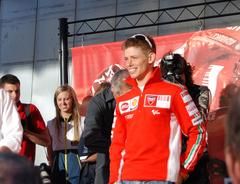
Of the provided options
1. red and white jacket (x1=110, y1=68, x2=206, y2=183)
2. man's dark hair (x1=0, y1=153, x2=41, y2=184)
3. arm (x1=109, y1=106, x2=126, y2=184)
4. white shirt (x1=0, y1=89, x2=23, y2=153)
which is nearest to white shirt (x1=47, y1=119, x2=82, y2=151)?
white shirt (x1=0, y1=89, x2=23, y2=153)

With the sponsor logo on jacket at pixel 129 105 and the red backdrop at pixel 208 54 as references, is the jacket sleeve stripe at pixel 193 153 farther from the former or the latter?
the red backdrop at pixel 208 54

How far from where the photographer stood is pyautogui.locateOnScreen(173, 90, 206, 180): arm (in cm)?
308

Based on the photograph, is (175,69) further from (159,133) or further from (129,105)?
(159,133)

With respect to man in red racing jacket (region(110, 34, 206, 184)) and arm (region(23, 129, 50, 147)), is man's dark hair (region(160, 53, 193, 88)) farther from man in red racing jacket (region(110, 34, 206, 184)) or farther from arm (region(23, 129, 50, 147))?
arm (region(23, 129, 50, 147))

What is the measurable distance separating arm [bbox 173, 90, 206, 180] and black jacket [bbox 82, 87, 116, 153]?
0.67 meters

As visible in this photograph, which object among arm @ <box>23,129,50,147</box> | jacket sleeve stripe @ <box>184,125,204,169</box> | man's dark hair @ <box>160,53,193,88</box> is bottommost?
jacket sleeve stripe @ <box>184,125,204,169</box>

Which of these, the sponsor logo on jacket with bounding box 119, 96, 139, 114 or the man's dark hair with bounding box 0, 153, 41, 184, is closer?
the man's dark hair with bounding box 0, 153, 41, 184

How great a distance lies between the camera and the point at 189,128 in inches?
122

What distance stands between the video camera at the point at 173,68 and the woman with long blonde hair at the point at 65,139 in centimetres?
120

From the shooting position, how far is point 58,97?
15.5 feet

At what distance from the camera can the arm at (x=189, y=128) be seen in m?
3.08

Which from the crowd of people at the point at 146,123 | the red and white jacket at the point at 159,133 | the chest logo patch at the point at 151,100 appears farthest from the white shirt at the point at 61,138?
the chest logo patch at the point at 151,100

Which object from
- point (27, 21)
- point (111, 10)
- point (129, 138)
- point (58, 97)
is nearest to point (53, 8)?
point (27, 21)

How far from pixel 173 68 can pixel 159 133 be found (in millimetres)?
738
